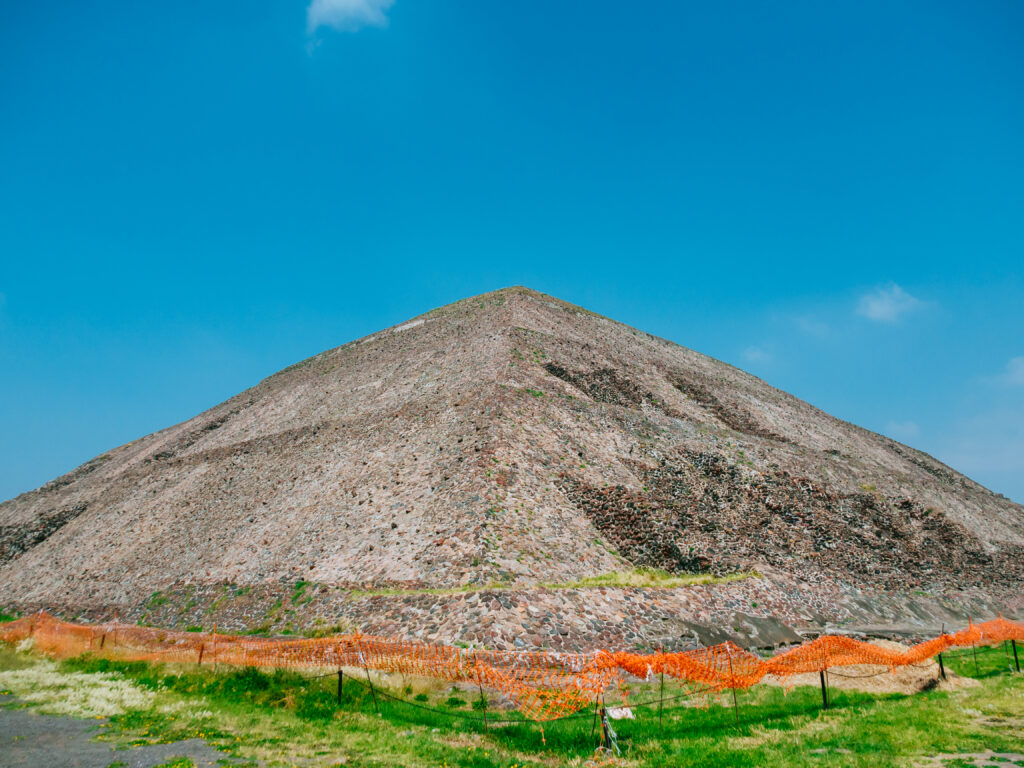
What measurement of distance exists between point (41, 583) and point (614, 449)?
98.9ft

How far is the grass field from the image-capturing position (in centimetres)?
935

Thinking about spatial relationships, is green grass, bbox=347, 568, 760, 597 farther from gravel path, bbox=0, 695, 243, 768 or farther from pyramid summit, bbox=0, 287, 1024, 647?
gravel path, bbox=0, 695, 243, 768

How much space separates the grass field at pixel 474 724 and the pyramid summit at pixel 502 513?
11.3ft

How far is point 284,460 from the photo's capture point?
3166 centimetres

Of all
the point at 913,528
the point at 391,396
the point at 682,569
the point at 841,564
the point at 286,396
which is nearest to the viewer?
the point at 682,569

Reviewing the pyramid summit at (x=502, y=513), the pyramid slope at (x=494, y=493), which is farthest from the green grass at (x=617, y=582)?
the pyramid slope at (x=494, y=493)

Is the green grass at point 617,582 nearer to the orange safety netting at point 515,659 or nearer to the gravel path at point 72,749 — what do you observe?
the orange safety netting at point 515,659

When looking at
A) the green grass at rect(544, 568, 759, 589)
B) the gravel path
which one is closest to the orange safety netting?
the green grass at rect(544, 568, 759, 589)

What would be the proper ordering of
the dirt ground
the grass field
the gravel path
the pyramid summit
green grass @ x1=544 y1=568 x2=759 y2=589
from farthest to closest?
the pyramid summit, green grass @ x1=544 y1=568 x2=759 y2=589, the dirt ground, the grass field, the gravel path

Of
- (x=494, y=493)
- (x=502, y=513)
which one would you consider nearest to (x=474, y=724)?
(x=502, y=513)

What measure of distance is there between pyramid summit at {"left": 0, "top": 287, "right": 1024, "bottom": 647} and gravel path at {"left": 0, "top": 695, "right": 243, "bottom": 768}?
661 centimetres

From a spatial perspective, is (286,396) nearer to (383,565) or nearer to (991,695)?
(383,565)

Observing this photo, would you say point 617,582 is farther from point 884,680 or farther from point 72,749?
point 72,749

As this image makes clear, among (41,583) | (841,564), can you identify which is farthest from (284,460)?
(841,564)
